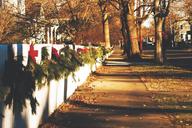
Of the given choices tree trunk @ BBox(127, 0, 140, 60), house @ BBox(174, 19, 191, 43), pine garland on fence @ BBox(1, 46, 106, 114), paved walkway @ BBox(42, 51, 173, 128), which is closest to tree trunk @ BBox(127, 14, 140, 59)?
tree trunk @ BBox(127, 0, 140, 60)

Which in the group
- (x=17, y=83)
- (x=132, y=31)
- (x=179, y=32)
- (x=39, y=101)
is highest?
(x=179, y=32)

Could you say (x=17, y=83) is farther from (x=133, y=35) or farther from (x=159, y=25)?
(x=133, y=35)

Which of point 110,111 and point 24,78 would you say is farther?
point 110,111

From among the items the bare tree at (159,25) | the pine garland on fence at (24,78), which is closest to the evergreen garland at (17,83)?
the pine garland on fence at (24,78)

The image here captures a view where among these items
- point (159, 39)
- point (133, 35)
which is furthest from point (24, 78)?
point (133, 35)

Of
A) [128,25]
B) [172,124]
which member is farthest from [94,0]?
[172,124]

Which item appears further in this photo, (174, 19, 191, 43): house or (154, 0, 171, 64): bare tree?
(174, 19, 191, 43): house

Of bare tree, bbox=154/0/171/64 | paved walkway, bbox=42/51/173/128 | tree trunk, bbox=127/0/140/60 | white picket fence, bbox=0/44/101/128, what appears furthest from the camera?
tree trunk, bbox=127/0/140/60

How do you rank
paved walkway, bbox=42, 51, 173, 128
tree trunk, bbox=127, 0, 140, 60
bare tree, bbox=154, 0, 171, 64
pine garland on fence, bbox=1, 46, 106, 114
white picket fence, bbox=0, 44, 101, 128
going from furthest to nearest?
tree trunk, bbox=127, 0, 140, 60 < bare tree, bbox=154, 0, 171, 64 < paved walkway, bbox=42, 51, 173, 128 < pine garland on fence, bbox=1, 46, 106, 114 < white picket fence, bbox=0, 44, 101, 128

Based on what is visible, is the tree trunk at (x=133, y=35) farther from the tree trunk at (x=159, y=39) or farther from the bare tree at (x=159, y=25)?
the tree trunk at (x=159, y=39)

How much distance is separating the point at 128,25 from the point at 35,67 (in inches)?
1484

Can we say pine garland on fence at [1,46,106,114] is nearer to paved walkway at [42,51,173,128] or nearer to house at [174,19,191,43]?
paved walkway at [42,51,173,128]

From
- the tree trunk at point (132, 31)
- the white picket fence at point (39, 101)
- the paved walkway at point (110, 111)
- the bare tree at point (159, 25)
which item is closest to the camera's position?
the white picket fence at point (39, 101)

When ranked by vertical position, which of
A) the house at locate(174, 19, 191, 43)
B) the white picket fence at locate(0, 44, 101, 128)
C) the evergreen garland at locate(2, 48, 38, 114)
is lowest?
the white picket fence at locate(0, 44, 101, 128)
